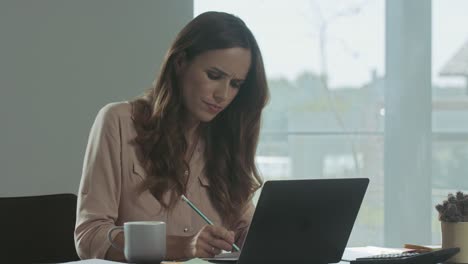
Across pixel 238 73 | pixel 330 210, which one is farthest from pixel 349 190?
pixel 238 73

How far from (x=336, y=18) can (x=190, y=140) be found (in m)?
1.51

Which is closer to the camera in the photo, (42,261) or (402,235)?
(42,261)

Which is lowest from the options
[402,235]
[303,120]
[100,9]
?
[402,235]

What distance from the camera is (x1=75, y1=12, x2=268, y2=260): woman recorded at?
2.08m

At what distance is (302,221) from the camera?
1.66 m

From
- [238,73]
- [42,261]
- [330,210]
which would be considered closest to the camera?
[330,210]

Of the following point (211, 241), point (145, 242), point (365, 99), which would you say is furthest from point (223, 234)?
point (365, 99)

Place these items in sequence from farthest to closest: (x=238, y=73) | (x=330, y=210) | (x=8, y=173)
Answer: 1. (x=8, y=173)
2. (x=238, y=73)
3. (x=330, y=210)

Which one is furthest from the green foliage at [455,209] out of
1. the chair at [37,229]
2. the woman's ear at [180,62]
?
the chair at [37,229]

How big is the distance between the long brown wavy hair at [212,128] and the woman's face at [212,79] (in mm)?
24

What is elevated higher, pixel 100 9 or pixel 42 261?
pixel 100 9

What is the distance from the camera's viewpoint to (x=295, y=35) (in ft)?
11.7

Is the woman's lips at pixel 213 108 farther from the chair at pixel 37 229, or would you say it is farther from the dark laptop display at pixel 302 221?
the dark laptop display at pixel 302 221

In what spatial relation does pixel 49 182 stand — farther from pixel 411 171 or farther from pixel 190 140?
pixel 411 171
